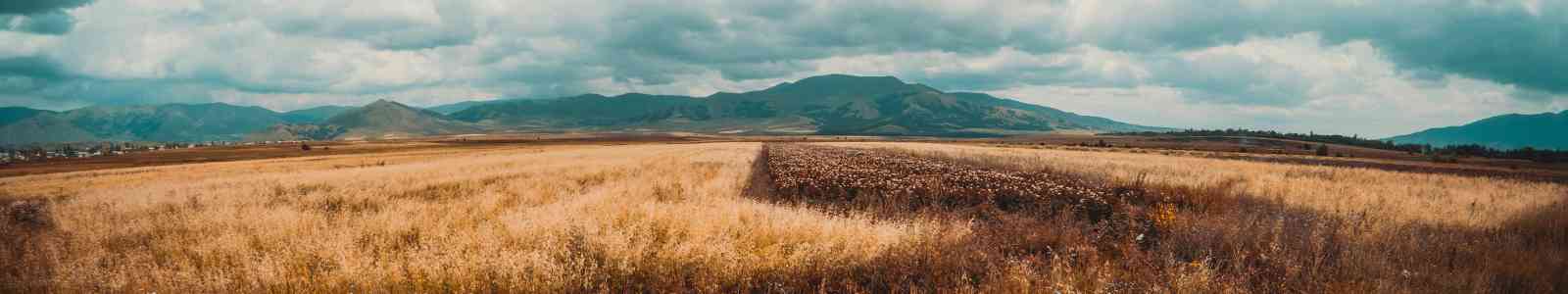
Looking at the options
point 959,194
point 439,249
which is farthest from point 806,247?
point 959,194

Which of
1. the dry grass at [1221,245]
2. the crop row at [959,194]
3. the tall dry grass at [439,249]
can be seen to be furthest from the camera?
the crop row at [959,194]

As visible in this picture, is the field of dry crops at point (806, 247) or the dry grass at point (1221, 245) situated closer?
the field of dry crops at point (806, 247)

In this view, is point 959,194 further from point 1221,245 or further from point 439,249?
point 439,249

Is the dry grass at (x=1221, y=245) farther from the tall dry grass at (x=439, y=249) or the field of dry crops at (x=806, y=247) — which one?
the tall dry grass at (x=439, y=249)

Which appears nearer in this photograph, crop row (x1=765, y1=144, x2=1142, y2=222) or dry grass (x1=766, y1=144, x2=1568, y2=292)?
dry grass (x1=766, y1=144, x2=1568, y2=292)

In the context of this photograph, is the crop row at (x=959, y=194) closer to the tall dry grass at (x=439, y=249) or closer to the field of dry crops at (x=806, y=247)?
the field of dry crops at (x=806, y=247)

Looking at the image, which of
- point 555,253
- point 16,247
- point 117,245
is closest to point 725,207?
point 555,253

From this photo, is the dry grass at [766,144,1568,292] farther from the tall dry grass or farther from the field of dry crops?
the tall dry grass

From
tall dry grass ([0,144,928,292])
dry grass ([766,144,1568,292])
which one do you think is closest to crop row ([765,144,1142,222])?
dry grass ([766,144,1568,292])

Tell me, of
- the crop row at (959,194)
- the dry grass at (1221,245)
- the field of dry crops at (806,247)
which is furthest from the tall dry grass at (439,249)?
the crop row at (959,194)

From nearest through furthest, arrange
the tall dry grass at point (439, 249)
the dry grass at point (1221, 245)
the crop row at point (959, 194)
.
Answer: the tall dry grass at point (439, 249)
the dry grass at point (1221, 245)
the crop row at point (959, 194)

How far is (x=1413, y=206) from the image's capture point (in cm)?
1163

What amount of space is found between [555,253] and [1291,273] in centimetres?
805

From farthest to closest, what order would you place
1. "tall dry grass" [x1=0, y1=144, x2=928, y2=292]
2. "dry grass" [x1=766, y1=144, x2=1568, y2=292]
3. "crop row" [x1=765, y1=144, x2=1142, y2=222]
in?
1. "crop row" [x1=765, y1=144, x2=1142, y2=222]
2. "dry grass" [x1=766, y1=144, x2=1568, y2=292]
3. "tall dry grass" [x1=0, y1=144, x2=928, y2=292]
